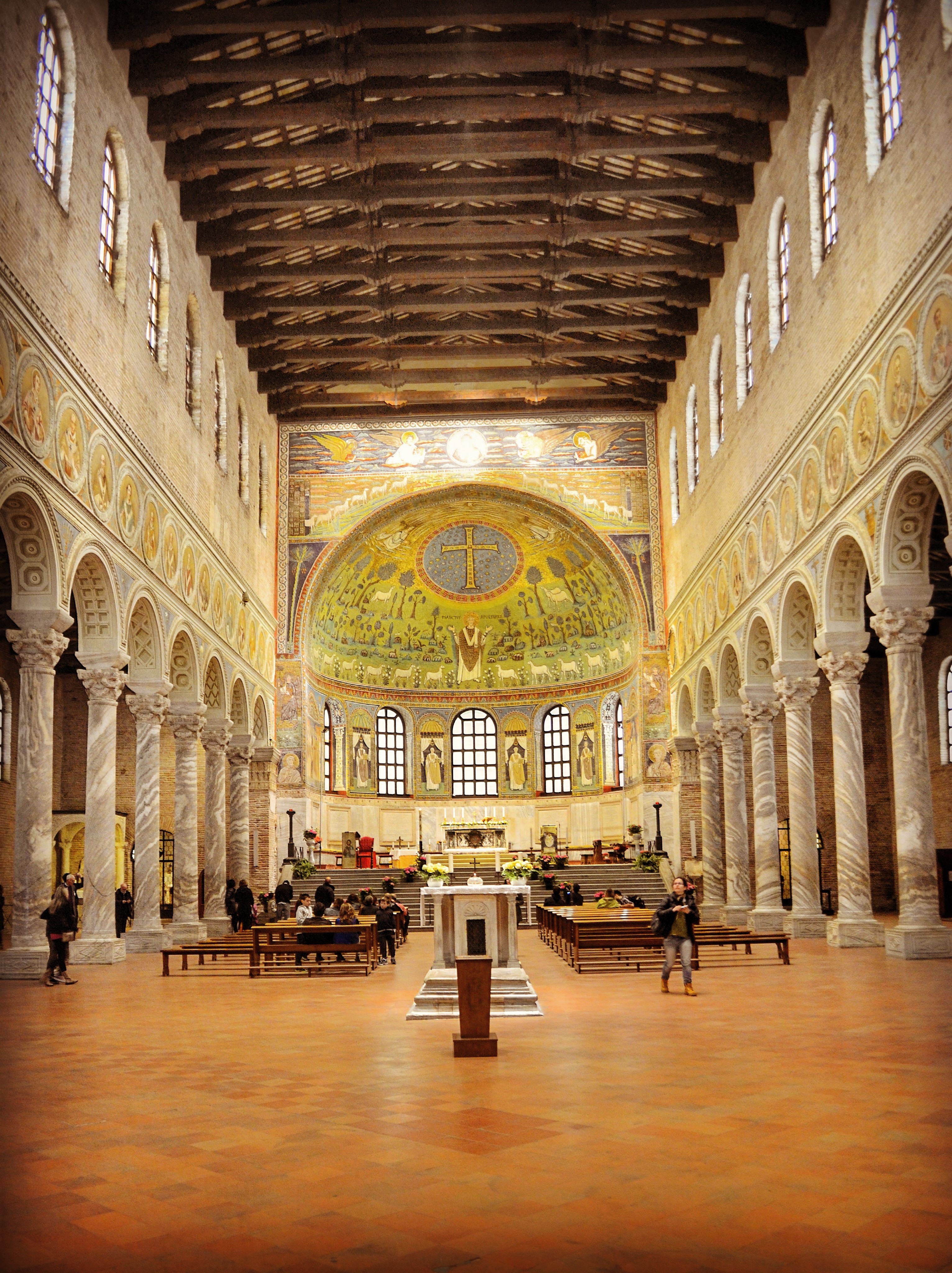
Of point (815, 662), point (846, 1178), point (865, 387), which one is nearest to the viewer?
point (846, 1178)

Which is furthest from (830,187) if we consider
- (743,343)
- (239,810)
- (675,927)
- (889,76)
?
(239,810)

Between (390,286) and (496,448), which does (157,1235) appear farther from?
(496,448)

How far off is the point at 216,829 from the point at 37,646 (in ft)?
47.3

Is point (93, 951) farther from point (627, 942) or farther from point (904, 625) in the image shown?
point (904, 625)

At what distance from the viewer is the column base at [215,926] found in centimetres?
3142

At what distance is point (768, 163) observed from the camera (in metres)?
25.5

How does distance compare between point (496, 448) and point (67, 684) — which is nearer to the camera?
point (67, 684)

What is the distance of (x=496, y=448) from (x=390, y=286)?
8.46 metres

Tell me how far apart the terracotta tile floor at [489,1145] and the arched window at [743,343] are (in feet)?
59.3

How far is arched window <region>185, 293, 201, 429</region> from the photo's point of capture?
2812cm

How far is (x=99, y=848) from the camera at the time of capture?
21.5 metres

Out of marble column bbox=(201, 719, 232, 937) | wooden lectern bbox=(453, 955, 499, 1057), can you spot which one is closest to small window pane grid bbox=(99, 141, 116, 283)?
marble column bbox=(201, 719, 232, 937)

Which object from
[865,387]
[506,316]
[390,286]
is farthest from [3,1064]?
[506,316]

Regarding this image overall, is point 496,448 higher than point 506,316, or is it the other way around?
point 506,316
